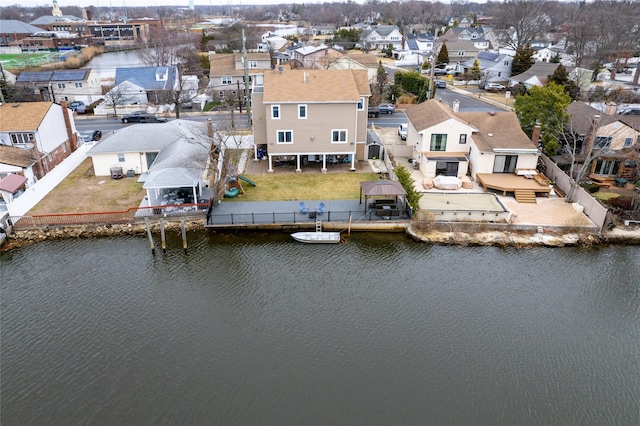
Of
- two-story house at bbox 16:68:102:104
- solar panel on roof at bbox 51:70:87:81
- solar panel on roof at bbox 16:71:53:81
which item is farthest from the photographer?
solar panel on roof at bbox 16:71:53:81

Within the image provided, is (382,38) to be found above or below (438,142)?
above

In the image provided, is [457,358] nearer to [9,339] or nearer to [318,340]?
[318,340]

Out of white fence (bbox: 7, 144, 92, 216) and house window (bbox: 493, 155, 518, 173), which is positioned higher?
house window (bbox: 493, 155, 518, 173)

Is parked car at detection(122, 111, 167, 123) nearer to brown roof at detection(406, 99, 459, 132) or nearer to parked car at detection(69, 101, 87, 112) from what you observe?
parked car at detection(69, 101, 87, 112)

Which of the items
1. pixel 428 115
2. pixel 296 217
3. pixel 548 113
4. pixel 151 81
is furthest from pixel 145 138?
pixel 548 113

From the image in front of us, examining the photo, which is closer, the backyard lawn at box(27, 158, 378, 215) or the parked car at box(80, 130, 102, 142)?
the backyard lawn at box(27, 158, 378, 215)

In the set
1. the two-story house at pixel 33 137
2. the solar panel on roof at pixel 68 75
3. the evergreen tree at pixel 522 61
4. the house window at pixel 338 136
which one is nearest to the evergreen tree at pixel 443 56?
the evergreen tree at pixel 522 61

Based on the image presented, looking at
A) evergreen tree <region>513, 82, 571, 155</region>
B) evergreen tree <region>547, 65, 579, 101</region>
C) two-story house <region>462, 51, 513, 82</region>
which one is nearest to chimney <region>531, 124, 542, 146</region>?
evergreen tree <region>513, 82, 571, 155</region>

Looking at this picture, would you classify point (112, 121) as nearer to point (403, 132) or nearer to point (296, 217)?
point (403, 132)
